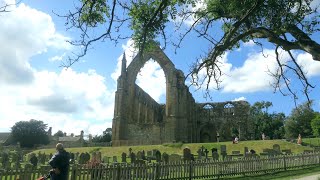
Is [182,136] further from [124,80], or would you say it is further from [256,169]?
[256,169]

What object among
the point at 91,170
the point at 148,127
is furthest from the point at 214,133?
the point at 91,170

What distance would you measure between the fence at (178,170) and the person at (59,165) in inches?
120

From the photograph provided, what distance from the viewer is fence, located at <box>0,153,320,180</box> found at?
1178 centimetres

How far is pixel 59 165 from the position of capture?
27.5 ft

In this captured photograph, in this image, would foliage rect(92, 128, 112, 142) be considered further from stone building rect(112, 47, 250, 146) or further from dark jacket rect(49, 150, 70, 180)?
dark jacket rect(49, 150, 70, 180)

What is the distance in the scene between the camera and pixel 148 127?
50469 millimetres

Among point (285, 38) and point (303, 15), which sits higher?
point (303, 15)

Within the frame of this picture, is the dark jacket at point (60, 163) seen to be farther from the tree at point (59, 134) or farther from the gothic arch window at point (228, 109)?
the tree at point (59, 134)

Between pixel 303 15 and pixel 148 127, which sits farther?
pixel 148 127

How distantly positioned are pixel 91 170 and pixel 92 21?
570 cm

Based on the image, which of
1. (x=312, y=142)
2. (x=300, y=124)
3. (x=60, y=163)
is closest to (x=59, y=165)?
(x=60, y=163)

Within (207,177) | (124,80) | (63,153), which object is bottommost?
(207,177)

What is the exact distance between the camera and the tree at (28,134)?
78500mm

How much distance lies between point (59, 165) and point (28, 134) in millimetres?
76740
